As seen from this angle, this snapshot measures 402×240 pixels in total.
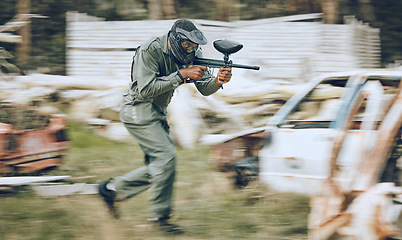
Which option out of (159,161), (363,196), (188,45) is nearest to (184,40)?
(188,45)

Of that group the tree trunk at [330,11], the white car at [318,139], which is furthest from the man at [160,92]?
the tree trunk at [330,11]

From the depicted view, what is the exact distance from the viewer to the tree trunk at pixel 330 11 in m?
9.52

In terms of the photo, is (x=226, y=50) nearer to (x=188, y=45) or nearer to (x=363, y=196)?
(x=188, y=45)

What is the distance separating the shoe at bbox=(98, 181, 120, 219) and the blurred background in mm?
6095

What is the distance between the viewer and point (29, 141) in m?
5.75

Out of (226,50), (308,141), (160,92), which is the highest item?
(226,50)

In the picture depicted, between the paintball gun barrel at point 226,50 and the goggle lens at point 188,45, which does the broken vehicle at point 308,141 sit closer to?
the paintball gun barrel at point 226,50

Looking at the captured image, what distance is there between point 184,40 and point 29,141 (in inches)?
101

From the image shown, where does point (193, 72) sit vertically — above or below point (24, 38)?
above

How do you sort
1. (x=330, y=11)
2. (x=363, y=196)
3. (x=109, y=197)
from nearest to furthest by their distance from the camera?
(x=363, y=196), (x=109, y=197), (x=330, y=11)

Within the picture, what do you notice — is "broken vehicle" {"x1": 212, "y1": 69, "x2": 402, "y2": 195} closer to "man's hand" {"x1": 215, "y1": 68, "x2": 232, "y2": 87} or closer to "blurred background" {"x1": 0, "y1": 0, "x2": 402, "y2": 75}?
"man's hand" {"x1": 215, "y1": 68, "x2": 232, "y2": 87}

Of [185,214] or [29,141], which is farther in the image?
[29,141]

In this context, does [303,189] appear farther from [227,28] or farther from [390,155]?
[227,28]

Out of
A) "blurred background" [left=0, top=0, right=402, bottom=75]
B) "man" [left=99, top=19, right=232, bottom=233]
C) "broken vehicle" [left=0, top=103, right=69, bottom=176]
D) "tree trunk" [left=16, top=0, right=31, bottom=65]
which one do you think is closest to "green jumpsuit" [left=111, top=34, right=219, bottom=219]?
"man" [left=99, top=19, right=232, bottom=233]
